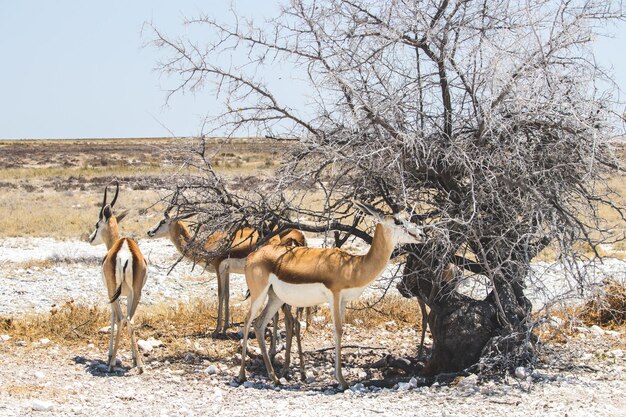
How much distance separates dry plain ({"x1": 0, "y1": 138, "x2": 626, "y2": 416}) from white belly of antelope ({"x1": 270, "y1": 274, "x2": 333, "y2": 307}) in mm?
979

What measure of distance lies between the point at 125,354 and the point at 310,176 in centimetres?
349

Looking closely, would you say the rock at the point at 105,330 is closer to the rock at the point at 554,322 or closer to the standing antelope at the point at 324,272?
the standing antelope at the point at 324,272

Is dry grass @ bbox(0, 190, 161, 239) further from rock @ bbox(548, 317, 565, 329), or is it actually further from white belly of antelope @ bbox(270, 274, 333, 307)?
rock @ bbox(548, 317, 565, 329)

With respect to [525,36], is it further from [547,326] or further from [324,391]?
[324,391]

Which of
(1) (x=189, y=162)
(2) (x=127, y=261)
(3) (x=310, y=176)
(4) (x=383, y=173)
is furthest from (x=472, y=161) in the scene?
(2) (x=127, y=261)

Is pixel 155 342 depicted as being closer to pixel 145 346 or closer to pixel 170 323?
pixel 145 346

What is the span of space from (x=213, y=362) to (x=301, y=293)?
2.11 m

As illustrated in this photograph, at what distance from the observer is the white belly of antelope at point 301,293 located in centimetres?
866

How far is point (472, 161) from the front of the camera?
7.98 m

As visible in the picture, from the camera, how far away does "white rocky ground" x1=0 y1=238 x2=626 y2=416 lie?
737cm

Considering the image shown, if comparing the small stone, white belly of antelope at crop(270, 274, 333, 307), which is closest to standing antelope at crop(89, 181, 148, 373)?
white belly of antelope at crop(270, 274, 333, 307)

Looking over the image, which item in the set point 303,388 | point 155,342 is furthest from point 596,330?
point 155,342

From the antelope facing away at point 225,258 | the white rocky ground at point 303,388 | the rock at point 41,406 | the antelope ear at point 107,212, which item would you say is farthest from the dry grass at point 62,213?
the rock at point 41,406

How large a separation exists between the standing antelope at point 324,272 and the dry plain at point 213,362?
0.80 meters
